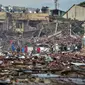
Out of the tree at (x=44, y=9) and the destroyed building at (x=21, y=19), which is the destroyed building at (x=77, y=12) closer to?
the tree at (x=44, y=9)

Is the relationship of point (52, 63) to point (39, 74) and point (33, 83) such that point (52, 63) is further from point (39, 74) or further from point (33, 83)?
point (33, 83)

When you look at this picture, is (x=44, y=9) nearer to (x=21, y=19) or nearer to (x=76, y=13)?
(x=76, y=13)

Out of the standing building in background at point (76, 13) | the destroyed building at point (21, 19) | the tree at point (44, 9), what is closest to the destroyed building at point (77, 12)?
the standing building in background at point (76, 13)

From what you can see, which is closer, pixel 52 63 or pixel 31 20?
pixel 52 63

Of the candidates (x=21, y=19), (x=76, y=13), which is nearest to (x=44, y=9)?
(x=76, y=13)

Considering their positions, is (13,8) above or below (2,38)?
above

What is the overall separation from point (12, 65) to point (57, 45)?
10961 millimetres

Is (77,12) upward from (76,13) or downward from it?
upward

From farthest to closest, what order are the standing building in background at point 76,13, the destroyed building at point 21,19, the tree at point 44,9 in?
the tree at point 44,9
the standing building in background at point 76,13
the destroyed building at point 21,19

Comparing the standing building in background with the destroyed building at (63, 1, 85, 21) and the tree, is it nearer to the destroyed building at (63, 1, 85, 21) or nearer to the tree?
the destroyed building at (63, 1, 85, 21)

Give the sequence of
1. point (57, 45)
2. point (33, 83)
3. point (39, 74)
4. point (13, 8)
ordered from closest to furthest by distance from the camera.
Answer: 1. point (33, 83)
2. point (39, 74)
3. point (57, 45)
4. point (13, 8)

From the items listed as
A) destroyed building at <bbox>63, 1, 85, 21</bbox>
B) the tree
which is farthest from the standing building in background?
the tree

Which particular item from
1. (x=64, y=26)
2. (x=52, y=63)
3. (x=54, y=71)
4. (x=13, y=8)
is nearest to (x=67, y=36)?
(x=64, y=26)

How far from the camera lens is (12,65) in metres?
14.4
